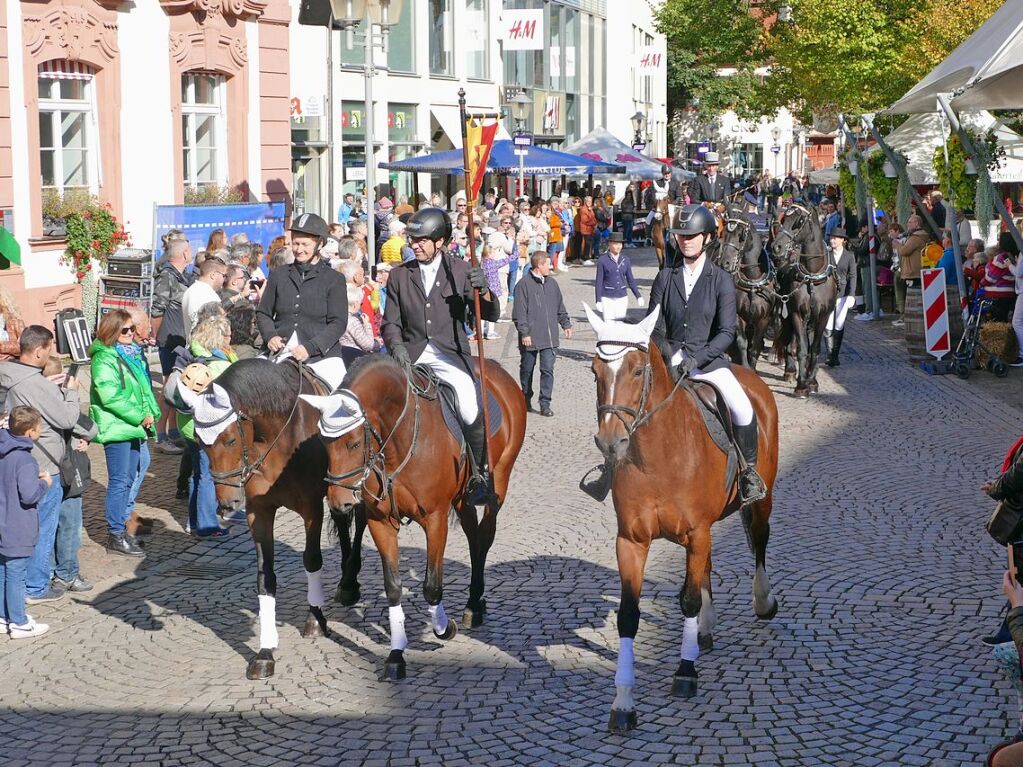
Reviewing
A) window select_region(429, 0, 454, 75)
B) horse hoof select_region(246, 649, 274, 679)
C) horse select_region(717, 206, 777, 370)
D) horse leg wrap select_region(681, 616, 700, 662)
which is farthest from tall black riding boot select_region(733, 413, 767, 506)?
window select_region(429, 0, 454, 75)

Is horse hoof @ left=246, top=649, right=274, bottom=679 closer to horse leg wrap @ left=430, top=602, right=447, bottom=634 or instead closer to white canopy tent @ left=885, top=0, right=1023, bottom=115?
horse leg wrap @ left=430, top=602, right=447, bottom=634

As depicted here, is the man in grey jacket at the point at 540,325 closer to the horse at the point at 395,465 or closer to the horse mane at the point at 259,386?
the horse at the point at 395,465

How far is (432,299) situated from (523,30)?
1311 inches

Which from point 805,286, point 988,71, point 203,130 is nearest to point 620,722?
point 988,71

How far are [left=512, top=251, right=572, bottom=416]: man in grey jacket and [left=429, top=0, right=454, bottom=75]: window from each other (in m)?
24.0

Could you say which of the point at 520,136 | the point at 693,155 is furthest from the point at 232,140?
the point at 693,155

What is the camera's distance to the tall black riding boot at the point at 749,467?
753cm

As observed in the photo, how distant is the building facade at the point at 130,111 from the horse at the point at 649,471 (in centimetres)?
1265

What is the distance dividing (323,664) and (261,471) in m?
1.15

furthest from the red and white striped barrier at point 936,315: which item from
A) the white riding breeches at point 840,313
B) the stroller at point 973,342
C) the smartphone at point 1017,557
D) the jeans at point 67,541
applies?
the smartphone at point 1017,557

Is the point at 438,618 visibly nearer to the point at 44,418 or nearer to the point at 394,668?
the point at 394,668

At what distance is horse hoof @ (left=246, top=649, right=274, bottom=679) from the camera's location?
7.53 meters

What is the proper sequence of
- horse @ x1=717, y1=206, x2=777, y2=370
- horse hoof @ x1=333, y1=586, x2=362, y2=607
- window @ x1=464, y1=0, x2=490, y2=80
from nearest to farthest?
horse hoof @ x1=333, y1=586, x2=362, y2=607
horse @ x1=717, y1=206, x2=777, y2=370
window @ x1=464, y1=0, x2=490, y2=80

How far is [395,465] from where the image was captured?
24.4 feet
